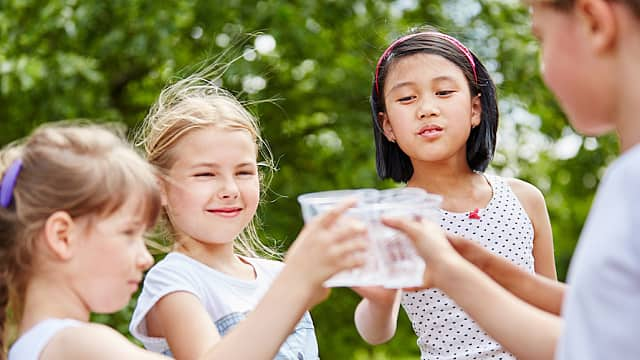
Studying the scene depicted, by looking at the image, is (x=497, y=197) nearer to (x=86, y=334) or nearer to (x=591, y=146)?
(x=86, y=334)

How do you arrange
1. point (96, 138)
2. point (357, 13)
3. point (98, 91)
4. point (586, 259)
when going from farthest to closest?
1. point (357, 13)
2. point (98, 91)
3. point (96, 138)
4. point (586, 259)

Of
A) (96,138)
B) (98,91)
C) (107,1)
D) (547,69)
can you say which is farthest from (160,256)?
(547,69)

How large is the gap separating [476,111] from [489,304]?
51.1 inches

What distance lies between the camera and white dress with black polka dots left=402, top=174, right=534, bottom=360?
3133mm

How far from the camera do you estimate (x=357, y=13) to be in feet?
23.8

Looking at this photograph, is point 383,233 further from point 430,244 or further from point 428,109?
point 428,109

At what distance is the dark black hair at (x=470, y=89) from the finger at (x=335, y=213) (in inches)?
49.5

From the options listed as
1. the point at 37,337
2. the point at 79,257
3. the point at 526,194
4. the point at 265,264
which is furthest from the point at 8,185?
the point at 526,194

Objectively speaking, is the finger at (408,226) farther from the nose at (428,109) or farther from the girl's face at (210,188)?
the nose at (428,109)

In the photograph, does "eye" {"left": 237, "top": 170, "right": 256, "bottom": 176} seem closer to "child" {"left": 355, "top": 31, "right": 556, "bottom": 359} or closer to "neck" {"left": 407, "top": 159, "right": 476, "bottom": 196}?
"child" {"left": 355, "top": 31, "right": 556, "bottom": 359}

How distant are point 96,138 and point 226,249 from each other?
2.40 ft

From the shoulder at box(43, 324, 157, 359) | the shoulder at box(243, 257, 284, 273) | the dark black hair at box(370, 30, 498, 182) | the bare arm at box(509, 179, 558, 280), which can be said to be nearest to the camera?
the shoulder at box(43, 324, 157, 359)

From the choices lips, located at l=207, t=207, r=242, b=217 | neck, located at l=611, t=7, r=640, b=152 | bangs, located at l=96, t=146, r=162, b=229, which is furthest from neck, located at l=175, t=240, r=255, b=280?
neck, located at l=611, t=7, r=640, b=152

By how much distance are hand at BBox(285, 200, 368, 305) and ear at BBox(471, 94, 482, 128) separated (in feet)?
4.13
